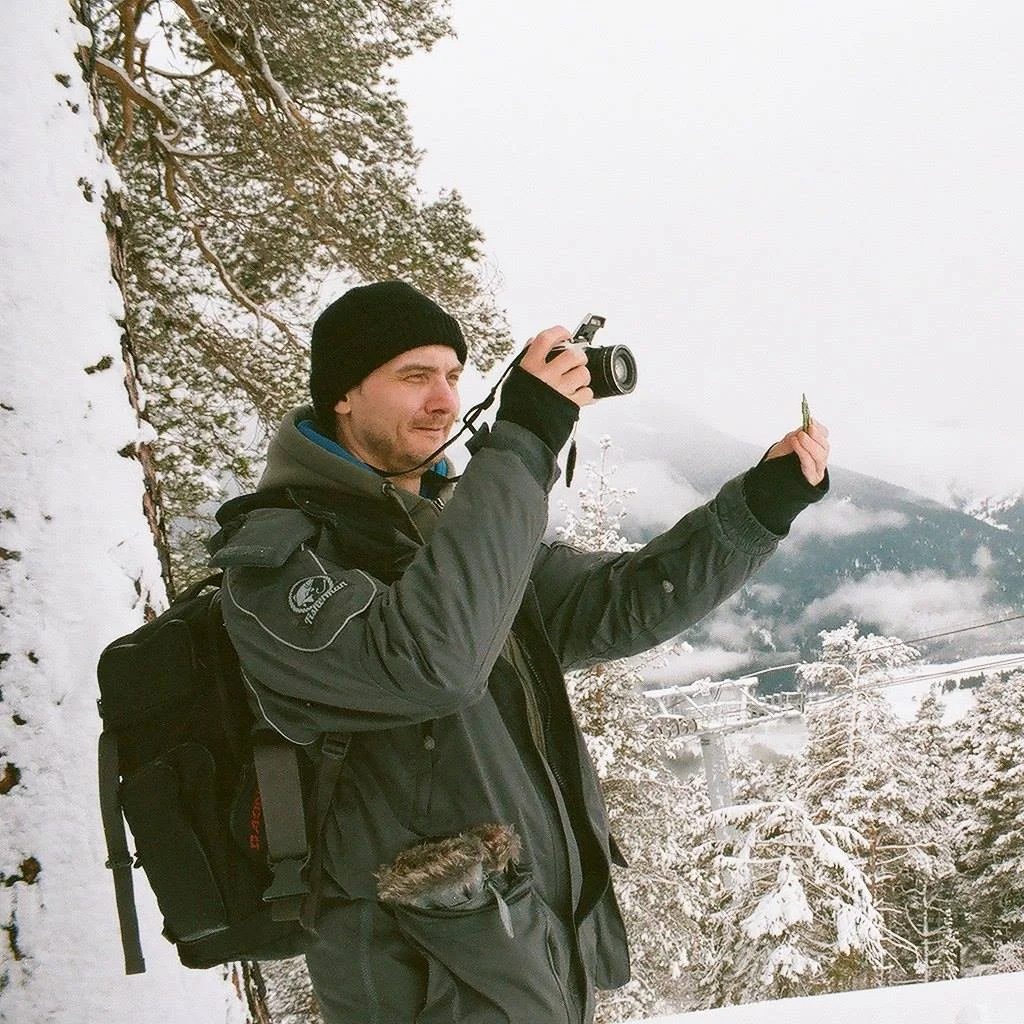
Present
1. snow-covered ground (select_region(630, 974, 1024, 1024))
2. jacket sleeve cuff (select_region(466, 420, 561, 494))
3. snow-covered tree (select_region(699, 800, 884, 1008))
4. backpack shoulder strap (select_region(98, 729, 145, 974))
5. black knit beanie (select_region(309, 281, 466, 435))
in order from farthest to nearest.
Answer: snow-covered tree (select_region(699, 800, 884, 1008)), snow-covered ground (select_region(630, 974, 1024, 1024)), black knit beanie (select_region(309, 281, 466, 435)), backpack shoulder strap (select_region(98, 729, 145, 974)), jacket sleeve cuff (select_region(466, 420, 561, 494))

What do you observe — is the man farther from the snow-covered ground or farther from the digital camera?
the snow-covered ground

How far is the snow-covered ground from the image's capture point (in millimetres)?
4242

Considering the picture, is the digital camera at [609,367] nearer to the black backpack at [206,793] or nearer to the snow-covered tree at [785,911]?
the black backpack at [206,793]

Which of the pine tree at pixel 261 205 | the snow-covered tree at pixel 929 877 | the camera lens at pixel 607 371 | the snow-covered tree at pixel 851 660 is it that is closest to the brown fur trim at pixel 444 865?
the camera lens at pixel 607 371

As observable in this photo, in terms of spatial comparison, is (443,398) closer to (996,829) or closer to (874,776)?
(874,776)

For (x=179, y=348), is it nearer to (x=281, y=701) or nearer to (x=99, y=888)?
(x=99, y=888)

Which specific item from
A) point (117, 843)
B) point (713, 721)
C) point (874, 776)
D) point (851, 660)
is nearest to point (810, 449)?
point (117, 843)

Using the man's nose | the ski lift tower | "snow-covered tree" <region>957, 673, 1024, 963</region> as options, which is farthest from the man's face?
the ski lift tower

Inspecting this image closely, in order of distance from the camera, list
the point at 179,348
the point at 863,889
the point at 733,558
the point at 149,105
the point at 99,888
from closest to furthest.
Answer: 1. the point at 733,558
2. the point at 99,888
3. the point at 149,105
4. the point at 179,348
5. the point at 863,889

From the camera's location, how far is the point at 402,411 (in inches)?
70.7

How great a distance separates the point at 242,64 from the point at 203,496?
13.5ft

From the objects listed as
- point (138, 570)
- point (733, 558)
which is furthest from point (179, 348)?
point (733, 558)

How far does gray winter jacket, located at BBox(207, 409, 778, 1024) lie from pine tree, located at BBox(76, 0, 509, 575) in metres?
4.76

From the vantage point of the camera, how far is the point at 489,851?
1.32 m
